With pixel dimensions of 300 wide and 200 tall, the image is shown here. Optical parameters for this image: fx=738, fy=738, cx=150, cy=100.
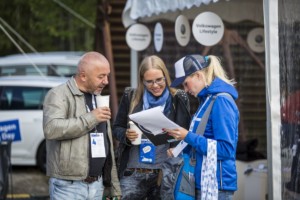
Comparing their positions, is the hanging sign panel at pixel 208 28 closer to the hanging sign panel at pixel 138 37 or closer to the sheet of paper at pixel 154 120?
the hanging sign panel at pixel 138 37

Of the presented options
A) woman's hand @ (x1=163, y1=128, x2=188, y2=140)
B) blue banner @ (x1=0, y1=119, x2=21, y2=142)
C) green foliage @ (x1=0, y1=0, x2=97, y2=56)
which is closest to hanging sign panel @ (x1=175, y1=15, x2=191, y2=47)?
blue banner @ (x1=0, y1=119, x2=21, y2=142)

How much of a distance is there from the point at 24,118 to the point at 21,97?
1.20ft

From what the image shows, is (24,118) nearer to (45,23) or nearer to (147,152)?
(147,152)

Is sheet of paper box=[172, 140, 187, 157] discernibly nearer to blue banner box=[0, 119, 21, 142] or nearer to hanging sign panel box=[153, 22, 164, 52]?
hanging sign panel box=[153, 22, 164, 52]

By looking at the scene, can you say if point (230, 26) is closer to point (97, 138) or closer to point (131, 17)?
point (131, 17)

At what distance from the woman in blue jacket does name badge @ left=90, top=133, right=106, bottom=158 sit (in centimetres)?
51

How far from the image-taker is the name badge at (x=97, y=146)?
16.6ft

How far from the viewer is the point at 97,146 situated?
509 cm

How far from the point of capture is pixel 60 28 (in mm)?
22500

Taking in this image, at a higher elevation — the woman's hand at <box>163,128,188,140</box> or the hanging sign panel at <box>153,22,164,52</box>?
the hanging sign panel at <box>153,22,164,52</box>

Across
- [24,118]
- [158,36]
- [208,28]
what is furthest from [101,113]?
[24,118]

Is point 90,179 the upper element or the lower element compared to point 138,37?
lower

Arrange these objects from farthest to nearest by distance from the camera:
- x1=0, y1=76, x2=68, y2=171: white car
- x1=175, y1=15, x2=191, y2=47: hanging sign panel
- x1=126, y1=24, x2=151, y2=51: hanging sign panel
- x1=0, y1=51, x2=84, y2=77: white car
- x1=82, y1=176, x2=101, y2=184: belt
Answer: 1. x1=0, y1=51, x2=84, y2=77: white car
2. x1=0, y1=76, x2=68, y2=171: white car
3. x1=126, y1=24, x2=151, y2=51: hanging sign panel
4. x1=175, y1=15, x2=191, y2=47: hanging sign panel
5. x1=82, y1=176, x2=101, y2=184: belt

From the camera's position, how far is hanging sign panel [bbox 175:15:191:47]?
8.00 m
